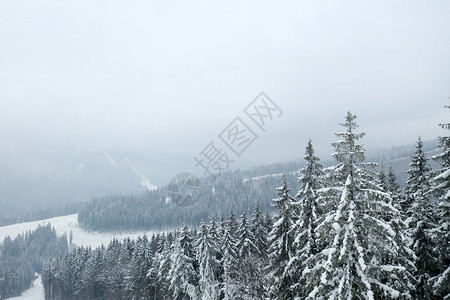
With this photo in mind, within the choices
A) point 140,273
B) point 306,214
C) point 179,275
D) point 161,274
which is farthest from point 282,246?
point 140,273

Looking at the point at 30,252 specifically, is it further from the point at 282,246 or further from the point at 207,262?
the point at 282,246

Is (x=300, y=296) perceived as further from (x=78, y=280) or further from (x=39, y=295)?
(x=39, y=295)

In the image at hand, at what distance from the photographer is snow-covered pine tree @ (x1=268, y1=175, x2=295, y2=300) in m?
20.8

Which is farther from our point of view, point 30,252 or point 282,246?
point 30,252

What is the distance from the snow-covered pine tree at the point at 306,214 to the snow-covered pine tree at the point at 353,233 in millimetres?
4328

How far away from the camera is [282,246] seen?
69.9ft

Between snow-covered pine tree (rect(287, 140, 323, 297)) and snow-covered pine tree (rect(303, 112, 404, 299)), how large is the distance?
170 inches

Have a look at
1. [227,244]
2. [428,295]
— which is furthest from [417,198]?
[227,244]

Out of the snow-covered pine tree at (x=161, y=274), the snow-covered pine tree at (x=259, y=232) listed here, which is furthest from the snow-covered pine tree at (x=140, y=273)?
the snow-covered pine tree at (x=259, y=232)

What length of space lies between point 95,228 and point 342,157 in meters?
208

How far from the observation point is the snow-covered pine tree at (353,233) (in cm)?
1164

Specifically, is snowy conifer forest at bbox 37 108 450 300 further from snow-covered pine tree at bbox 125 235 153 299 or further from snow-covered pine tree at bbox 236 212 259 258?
snow-covered pine tree at bbox 125 235 153 299

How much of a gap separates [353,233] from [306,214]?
675 cm

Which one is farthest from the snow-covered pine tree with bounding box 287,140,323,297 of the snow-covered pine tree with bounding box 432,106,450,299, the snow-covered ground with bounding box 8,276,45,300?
the snow-covered ground with bounding box 8,276,45,300
